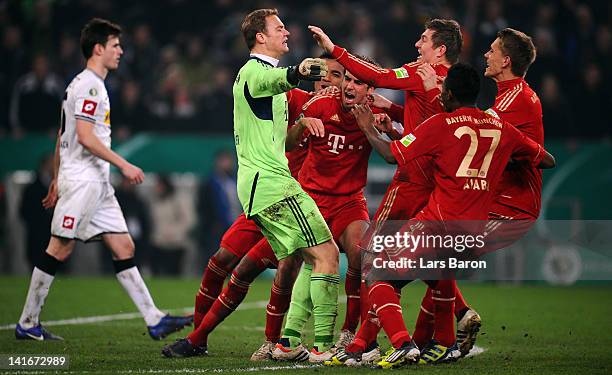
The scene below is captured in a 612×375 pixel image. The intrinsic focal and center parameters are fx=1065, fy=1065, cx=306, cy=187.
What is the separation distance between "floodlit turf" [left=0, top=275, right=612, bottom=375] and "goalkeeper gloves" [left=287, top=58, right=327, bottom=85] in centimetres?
205

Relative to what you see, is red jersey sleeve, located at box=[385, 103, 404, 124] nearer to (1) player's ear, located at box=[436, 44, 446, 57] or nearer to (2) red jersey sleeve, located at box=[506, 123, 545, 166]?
(1) player's ear, located at box=[436, 44, 446, 57]

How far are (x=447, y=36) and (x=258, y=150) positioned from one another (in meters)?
1.90

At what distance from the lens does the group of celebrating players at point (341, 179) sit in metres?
7.60

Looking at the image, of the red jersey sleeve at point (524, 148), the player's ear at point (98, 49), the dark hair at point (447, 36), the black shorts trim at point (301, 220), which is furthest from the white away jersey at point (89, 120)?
the red jersey sleeve at point (524, 148)

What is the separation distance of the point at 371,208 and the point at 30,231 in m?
5.61

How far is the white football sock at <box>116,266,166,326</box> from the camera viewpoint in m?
9.56

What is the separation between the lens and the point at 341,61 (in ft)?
26.2

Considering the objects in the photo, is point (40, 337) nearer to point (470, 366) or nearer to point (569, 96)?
→ point (470, 366)

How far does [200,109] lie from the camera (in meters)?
18.4

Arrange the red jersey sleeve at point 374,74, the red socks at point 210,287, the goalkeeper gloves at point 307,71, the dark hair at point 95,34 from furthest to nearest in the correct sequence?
the dark hair at point 95,34
the red socks at point 210,287
the red jersey sleeve at point 374,74
the goalkeeper gloves at point 307,71

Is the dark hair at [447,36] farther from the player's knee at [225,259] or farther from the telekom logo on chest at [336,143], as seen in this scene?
the player's knee at [225,259]

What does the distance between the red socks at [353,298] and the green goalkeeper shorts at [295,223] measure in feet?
3.50

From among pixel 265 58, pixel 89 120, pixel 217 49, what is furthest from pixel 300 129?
pixel 217 49

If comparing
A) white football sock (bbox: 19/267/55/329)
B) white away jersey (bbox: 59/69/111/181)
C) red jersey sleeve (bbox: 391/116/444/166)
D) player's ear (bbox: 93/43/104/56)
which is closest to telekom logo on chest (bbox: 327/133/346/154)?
red jersey sleeve (bbox: 391/116/444/166)
